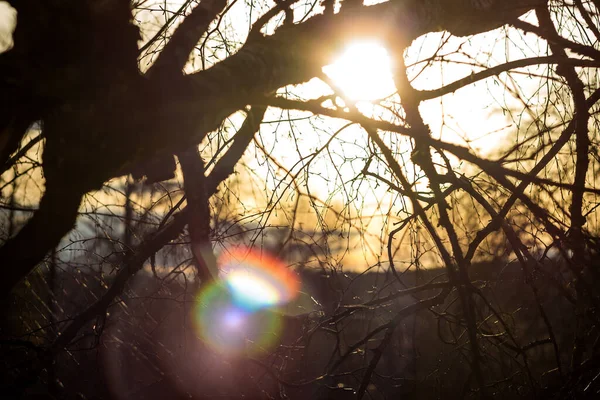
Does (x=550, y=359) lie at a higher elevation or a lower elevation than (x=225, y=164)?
lower

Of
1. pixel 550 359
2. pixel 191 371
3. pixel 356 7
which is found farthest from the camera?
pixel 550 359

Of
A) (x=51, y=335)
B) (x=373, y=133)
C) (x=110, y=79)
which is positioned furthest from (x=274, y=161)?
(x=51, y=335)

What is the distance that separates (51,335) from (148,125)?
2948mm

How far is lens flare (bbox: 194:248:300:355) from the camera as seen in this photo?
10.6 feet

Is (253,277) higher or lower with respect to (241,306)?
higher

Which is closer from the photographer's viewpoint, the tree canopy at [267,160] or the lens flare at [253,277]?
the tree canopy at [267,160]

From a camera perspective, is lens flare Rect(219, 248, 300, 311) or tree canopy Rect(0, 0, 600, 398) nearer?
tree canopy Rect(0, 0, 600, 398)

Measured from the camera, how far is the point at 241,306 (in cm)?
336

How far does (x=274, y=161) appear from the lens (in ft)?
10.9

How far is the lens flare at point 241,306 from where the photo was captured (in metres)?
3.22

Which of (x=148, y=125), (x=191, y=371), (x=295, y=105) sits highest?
(x=295, y=105)

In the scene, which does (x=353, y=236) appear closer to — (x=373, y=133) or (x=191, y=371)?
(x=373, y=133)

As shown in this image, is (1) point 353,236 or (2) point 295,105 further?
(1) point 353,236

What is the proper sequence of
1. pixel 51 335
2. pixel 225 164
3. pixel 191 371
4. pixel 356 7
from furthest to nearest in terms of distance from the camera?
1. pixel 51 335
2. pixel 191 371
3. pixel 225 164
4. pixel 356 7
